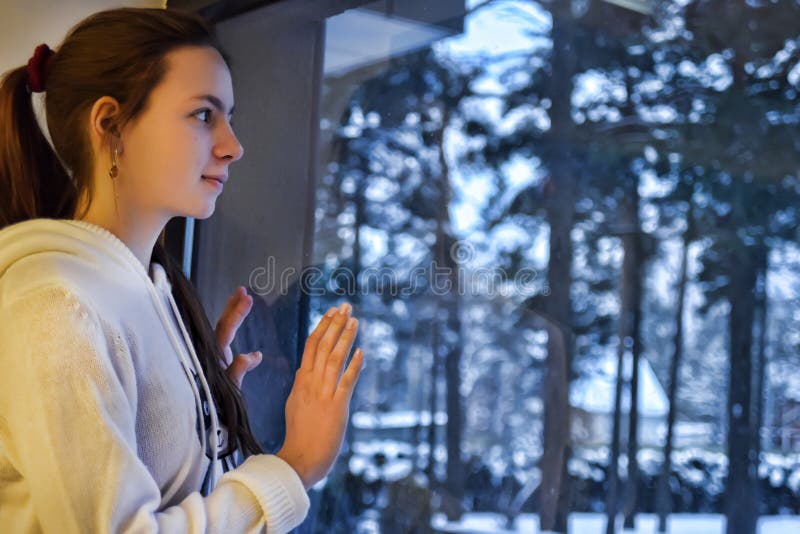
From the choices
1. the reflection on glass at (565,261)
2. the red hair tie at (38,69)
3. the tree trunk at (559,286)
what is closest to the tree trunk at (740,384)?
the reflection on glass at (565,261)

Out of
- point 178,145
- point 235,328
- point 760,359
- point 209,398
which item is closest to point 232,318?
point 235,328

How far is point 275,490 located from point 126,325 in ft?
0.75

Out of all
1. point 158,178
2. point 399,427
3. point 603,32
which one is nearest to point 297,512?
point 158,178

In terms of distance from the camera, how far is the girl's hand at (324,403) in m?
1.02

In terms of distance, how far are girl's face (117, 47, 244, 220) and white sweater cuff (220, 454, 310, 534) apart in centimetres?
31

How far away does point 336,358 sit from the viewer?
40.8 inches

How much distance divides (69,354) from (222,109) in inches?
14.7

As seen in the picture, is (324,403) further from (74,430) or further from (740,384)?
(740,384)

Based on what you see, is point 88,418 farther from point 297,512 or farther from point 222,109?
point 222,109

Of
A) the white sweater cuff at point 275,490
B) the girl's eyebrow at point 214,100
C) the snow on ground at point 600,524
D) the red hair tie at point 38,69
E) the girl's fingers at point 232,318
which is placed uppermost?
the red hair tie at point 38,69

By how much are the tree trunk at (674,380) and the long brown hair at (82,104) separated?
0.52 meters

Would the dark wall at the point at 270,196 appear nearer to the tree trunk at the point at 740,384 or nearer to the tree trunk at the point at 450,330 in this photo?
the tree trunk at the point at 450,330

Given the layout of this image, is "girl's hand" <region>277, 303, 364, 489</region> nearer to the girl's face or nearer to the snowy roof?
the girl's face

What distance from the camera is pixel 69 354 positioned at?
875 mm
